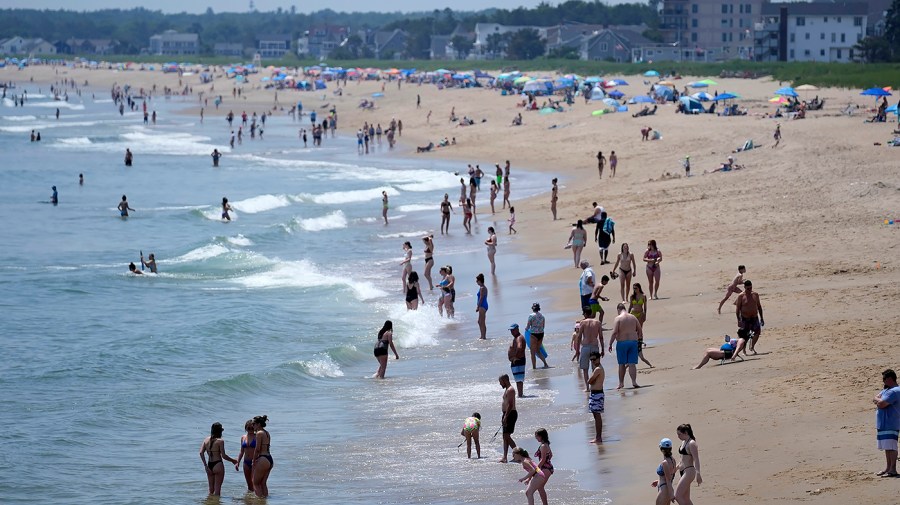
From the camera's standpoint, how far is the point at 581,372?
53.7ft

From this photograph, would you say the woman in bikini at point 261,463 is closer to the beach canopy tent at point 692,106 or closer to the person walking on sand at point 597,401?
the person walking on sand at point 597,401

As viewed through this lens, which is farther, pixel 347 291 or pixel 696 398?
pixel 347 291

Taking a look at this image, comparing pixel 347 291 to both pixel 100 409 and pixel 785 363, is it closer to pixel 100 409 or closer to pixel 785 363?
pixel 100 409

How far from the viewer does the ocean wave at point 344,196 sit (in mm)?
41000

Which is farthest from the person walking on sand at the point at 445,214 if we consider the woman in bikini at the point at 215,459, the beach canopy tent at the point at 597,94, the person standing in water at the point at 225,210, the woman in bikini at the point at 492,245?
the beach canopy tent at the point at 597,94

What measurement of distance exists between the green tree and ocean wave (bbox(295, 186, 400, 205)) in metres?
97.5

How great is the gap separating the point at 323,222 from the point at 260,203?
567cm

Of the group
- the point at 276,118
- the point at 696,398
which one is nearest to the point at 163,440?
the point at 696,398

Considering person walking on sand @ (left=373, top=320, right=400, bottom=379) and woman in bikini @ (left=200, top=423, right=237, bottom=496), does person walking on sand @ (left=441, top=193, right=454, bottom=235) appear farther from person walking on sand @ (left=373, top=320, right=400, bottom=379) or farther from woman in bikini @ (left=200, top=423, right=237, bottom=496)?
woman in bikini @ (left=200, top=423, right=237, bottom=496)

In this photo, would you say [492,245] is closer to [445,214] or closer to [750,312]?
[445,214]

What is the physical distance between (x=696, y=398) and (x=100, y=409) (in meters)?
8.56

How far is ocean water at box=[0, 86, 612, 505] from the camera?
44.1 feet

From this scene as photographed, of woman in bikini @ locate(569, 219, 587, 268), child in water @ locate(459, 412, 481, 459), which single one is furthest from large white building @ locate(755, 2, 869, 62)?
child in water @ locate(459, 412, 481, 459)

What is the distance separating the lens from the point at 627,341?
14.6 metres
